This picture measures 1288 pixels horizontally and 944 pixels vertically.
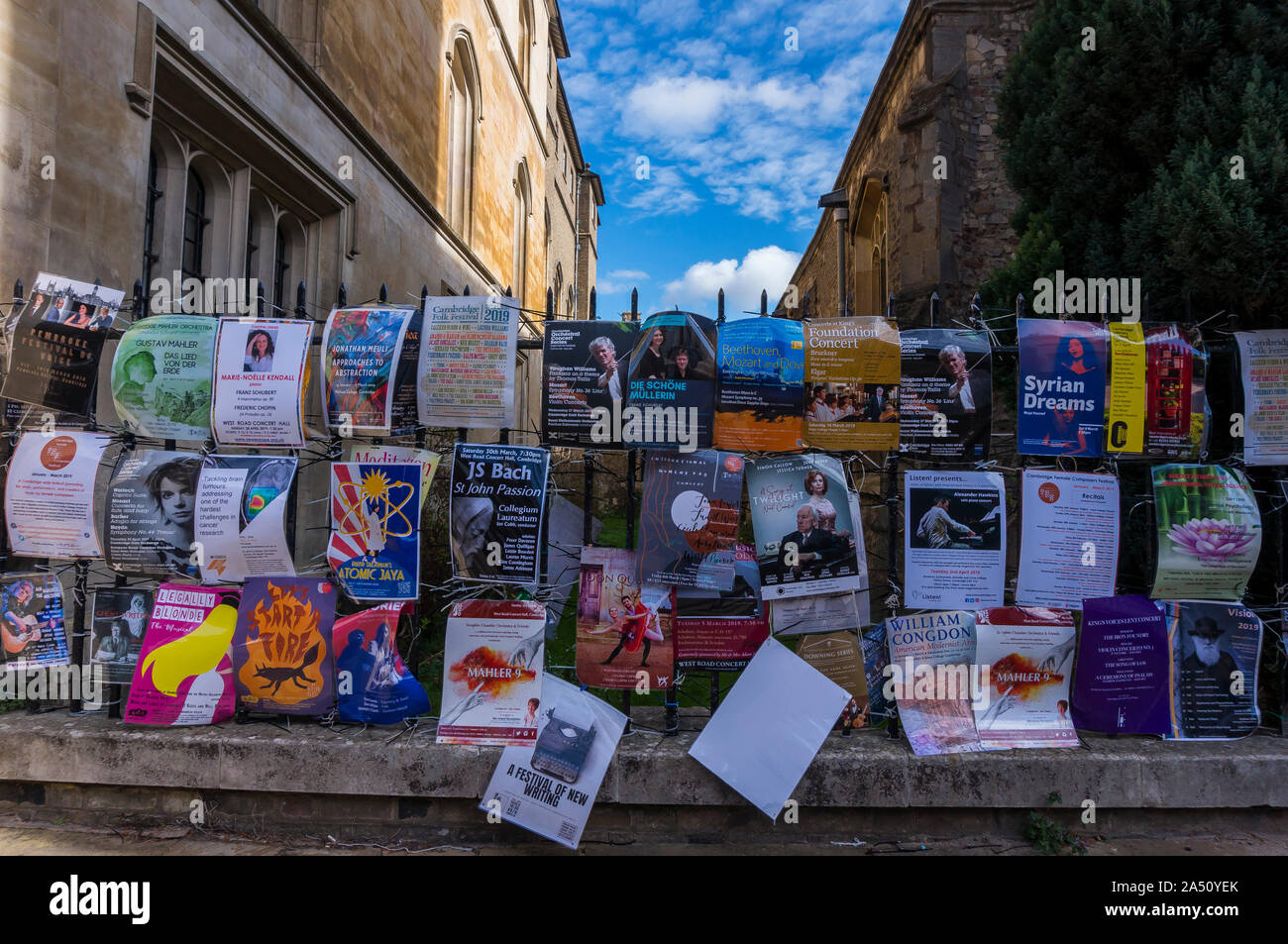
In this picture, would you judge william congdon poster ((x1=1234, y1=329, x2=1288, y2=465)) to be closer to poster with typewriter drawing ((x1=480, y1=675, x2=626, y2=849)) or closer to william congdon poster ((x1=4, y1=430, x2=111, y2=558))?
poster with typewriter drawing ((x1=480, y1=675, x2=626, y2=849))

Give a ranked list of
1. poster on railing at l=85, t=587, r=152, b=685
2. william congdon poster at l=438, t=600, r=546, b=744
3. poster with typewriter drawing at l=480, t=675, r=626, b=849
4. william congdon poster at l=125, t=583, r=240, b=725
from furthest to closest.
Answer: poster on railing at l=85, t=587, r=152, b=685 < william congdon poster at l=125, t=583, r=240, b=725 < william congdon poster at l=438, t=600, r=546, b=744 < poster with typewriter drawing at l=480, t=675, r=626, b=849

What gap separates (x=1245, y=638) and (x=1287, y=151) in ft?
7.59

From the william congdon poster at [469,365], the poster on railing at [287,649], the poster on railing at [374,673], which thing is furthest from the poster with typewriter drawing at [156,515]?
the william congdon poster at [469,365]

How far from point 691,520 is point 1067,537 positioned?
5.62 feet

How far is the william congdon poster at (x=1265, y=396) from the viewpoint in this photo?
324 centimetres

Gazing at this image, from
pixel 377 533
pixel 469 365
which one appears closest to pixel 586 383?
pixel 469 365

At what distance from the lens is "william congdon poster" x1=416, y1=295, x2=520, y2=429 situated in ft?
10.5

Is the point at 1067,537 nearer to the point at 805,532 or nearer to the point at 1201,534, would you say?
the point at 1201,534

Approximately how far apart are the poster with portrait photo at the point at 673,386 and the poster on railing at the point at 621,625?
56cm

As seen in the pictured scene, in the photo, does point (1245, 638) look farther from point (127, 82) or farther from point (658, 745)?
point (127, 82)

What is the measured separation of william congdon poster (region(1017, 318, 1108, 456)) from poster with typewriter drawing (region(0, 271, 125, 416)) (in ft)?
14.4

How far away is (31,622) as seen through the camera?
3355 mm

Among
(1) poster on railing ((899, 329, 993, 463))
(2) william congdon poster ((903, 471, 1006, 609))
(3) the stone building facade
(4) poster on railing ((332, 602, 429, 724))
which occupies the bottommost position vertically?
(4) poster on railing ((332, 602, 429, 724))

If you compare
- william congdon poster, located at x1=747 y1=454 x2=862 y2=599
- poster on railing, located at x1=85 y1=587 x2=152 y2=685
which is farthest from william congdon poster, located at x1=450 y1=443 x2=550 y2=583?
poster on railing, located at x1=85 y1=587 x2=152 y2=685
